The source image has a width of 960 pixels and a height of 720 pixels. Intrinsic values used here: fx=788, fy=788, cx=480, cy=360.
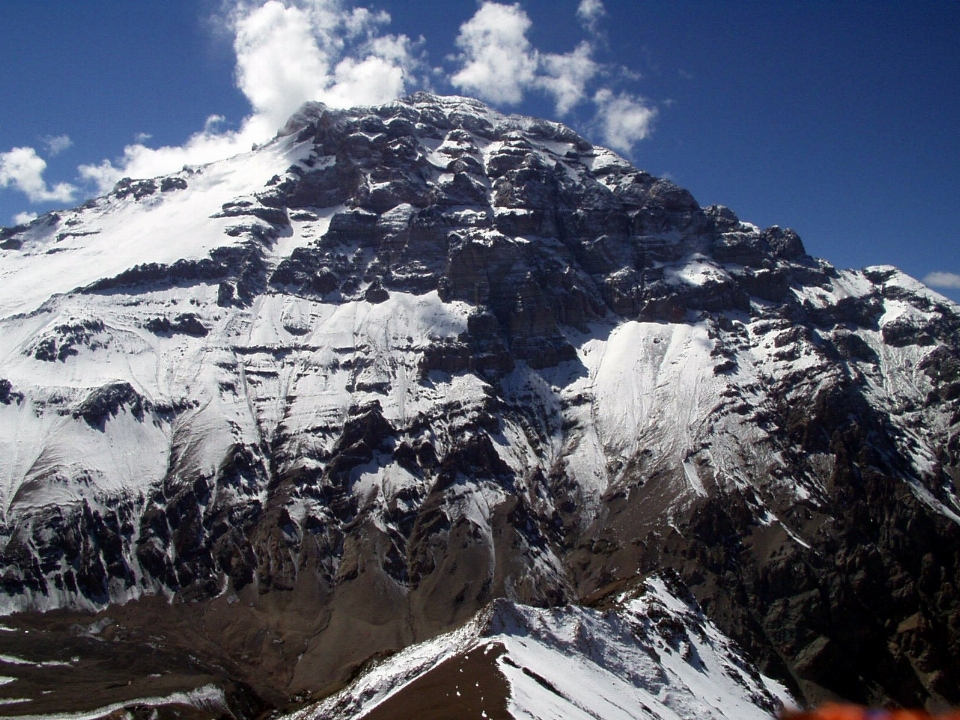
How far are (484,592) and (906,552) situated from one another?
10360 cm

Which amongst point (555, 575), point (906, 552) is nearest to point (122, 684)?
point (555, 575)

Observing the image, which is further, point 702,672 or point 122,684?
point 122,684

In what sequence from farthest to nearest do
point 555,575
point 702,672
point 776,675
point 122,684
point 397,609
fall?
point 555,575, point 397,609, point 776,675, point 122,684, point 702,672

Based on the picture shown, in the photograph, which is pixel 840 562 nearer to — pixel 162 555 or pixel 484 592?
pixel 484 592

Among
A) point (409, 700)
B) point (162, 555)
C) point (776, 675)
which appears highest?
point (162, 555)

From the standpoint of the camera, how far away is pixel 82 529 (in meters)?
188

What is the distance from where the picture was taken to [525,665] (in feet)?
Result: 244

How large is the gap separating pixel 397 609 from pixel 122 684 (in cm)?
5978

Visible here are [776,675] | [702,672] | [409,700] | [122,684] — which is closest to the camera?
[409,700]

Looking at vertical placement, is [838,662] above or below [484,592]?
below

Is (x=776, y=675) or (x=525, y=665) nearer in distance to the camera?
(x=525, y=665)

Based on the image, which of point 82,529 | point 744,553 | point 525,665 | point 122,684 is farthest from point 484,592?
point 525,665

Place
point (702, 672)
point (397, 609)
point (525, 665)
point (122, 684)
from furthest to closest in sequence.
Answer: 1. point (397, 609)
2. point (122, 684)
3. point (702, 672)
4. point (525, 665)

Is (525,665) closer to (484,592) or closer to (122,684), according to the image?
(122,684)
